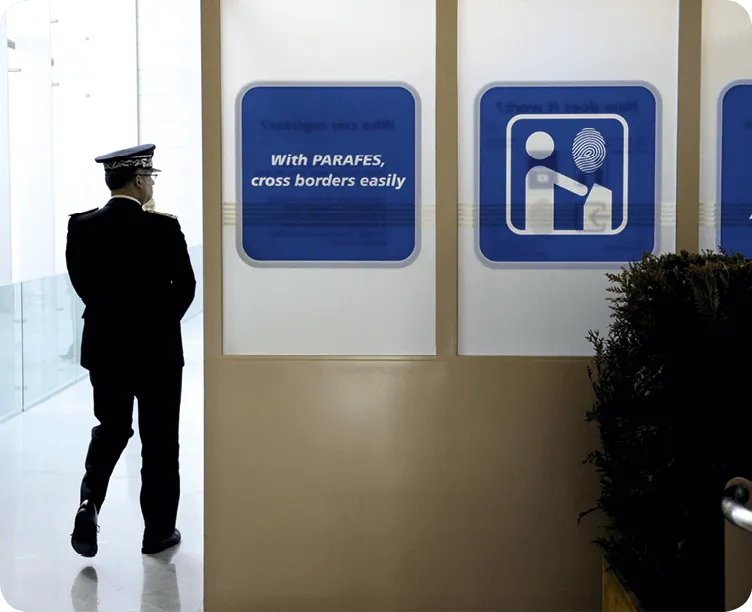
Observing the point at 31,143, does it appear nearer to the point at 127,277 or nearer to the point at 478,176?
the point at 127,277

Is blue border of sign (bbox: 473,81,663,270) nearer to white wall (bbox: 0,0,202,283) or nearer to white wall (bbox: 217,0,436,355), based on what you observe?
white wall (bbox: 217,0,436,355)

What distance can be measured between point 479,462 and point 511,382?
300mm

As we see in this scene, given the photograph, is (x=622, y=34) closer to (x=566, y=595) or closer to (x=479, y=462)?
(x=479, y=462)

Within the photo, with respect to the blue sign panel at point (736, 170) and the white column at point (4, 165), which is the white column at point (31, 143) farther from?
the blue sign panel at point (736, 170)

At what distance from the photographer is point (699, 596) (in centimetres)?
272

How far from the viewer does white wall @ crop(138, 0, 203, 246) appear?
12.3 m

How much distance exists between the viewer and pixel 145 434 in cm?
454

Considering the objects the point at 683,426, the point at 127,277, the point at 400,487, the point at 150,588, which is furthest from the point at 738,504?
the point at 127,277

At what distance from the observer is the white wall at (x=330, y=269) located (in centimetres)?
347

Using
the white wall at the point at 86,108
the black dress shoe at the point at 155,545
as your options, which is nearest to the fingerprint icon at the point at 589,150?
the black dress shoe at the point at 155,545

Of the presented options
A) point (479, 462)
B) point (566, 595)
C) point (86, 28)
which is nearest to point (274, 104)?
point (479, 462)

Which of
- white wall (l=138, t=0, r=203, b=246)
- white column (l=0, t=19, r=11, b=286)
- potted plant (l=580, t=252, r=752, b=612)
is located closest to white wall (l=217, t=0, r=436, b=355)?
potted plant (l=580, t=252, r=752, b=612)

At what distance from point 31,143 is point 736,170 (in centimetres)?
675

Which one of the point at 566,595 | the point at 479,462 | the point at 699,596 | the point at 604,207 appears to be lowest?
the point at 566,595
